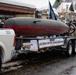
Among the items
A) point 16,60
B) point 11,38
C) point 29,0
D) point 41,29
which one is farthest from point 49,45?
point 29,0

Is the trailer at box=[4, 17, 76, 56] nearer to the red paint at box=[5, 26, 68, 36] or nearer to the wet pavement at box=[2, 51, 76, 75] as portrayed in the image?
the red paint at box=[5, 26, 68, 36]

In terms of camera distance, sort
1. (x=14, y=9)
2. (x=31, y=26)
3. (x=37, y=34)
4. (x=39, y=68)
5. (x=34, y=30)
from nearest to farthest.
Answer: (x=39, y=68) < (x=31, y=26) < (x=34, y=30) < (x=37, y=34) < (x=14, y=9)

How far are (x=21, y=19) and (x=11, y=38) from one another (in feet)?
8.04

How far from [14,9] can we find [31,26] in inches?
401

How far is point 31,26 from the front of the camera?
1158cm

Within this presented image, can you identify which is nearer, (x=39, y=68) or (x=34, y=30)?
(x=39, y=68)

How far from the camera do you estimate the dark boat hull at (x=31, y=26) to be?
11234mm

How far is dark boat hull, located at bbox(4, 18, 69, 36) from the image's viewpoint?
11234 millimetres

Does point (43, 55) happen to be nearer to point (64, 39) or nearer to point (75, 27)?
point (64, 39)

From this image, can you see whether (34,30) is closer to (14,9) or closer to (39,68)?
(39,68)

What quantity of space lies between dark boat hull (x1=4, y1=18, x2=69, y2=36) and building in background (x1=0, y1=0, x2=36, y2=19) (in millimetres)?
7755

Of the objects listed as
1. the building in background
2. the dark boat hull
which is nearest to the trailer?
the dark boat hull

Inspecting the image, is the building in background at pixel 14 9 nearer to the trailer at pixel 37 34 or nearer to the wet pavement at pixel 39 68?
the trailer at pixel 37 34

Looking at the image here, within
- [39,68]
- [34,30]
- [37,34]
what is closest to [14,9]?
[37,34]
